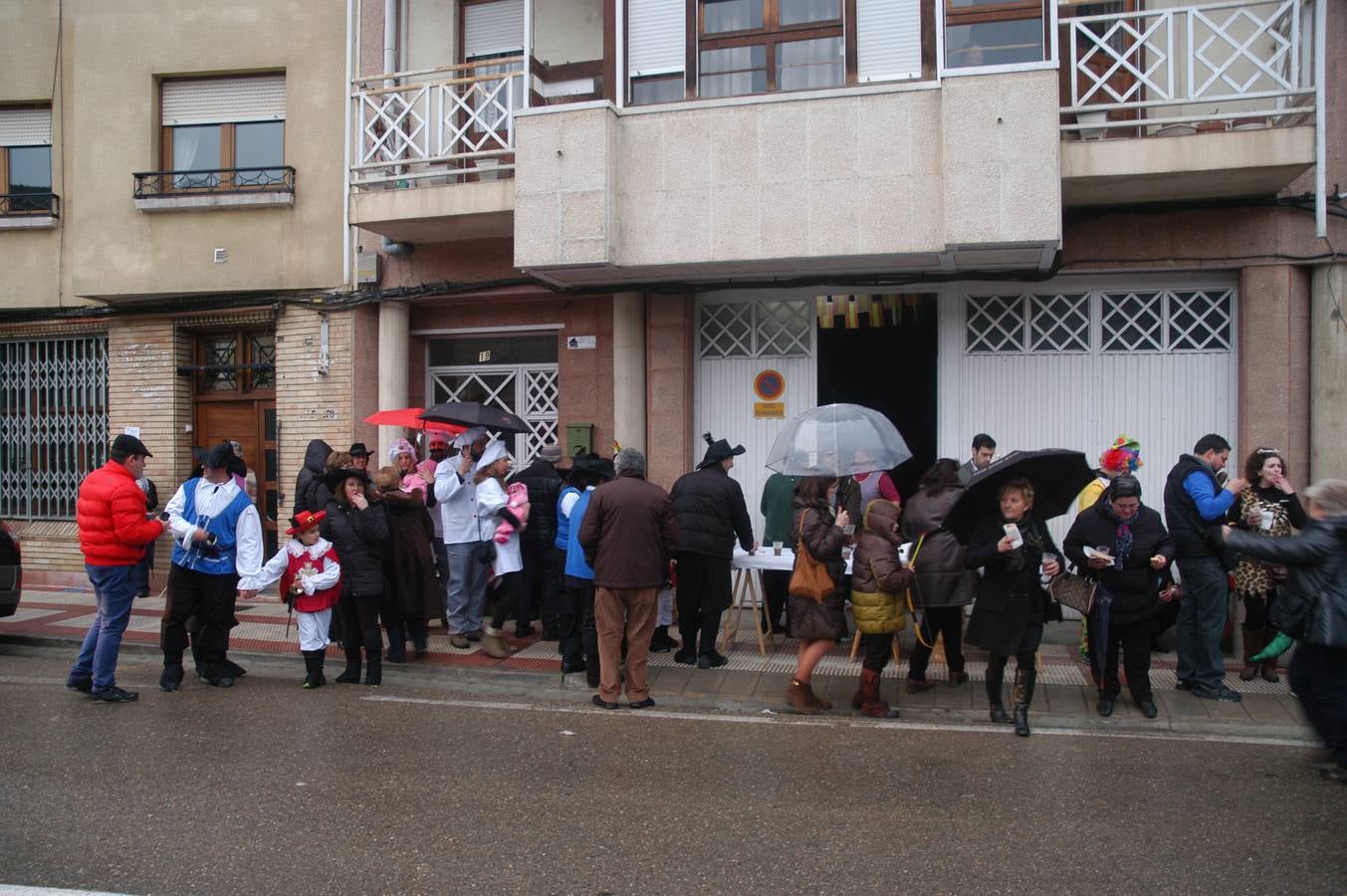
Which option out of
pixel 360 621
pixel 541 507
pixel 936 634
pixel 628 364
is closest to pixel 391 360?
pixel 628 364

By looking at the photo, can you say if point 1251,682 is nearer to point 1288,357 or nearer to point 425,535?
point 1288,357

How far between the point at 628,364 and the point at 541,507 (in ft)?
8.47

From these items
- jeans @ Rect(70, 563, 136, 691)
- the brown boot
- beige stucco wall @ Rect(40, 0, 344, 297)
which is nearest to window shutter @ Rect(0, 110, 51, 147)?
Answer: beige stucco wall @ Rect(40, 0, 344, 297)

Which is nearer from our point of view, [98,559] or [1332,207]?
[98,559]

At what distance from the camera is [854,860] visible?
184 inches

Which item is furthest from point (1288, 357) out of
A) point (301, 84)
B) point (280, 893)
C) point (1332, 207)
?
point (301, 84)

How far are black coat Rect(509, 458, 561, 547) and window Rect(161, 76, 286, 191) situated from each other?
18.0 ft

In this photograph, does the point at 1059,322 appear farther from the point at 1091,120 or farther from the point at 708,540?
the point at 708,540

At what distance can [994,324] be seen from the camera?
10477mm

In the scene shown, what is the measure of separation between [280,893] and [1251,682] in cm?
678

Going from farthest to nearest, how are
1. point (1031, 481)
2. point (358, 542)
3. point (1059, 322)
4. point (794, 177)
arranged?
1. point (1059, 322)
2. point (794, 177)
3. point (358, 542)
4. point (1031, 481)

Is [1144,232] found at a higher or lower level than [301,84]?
lower

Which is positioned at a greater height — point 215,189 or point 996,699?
point 215,189

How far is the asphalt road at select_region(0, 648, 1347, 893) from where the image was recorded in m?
4.52
